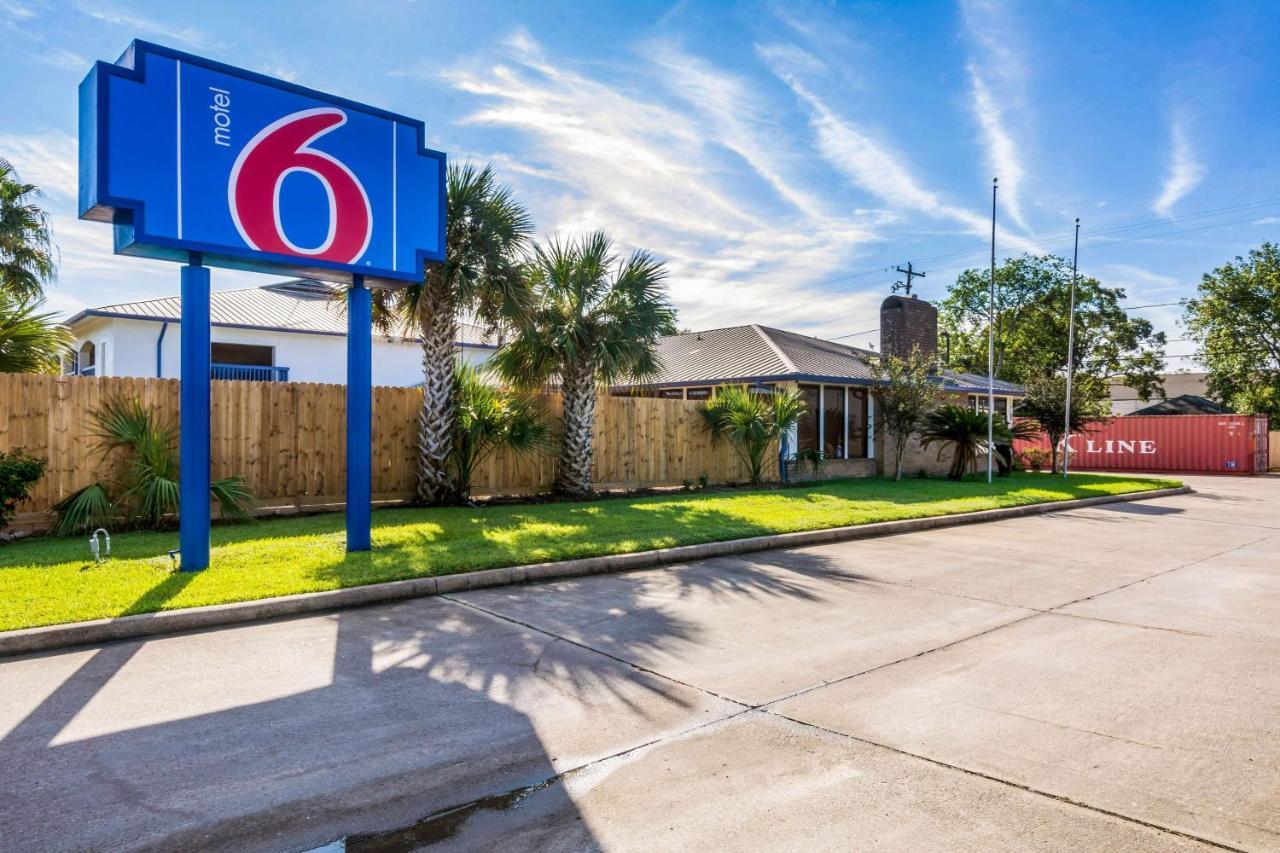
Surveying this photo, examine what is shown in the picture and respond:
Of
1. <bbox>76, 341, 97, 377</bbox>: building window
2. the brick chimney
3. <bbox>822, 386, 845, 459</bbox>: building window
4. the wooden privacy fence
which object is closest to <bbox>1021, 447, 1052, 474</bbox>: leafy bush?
the brick chimney

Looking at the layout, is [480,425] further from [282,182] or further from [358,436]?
[282,182]

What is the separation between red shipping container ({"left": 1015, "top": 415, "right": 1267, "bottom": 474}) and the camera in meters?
29.5

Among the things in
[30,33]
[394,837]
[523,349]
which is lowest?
[394,837]

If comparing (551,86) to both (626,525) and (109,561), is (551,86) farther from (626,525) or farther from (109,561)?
(109,561)

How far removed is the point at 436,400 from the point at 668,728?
32.0ft

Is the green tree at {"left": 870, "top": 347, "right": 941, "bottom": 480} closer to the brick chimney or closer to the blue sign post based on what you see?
the brick chimney

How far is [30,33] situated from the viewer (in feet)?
29.6

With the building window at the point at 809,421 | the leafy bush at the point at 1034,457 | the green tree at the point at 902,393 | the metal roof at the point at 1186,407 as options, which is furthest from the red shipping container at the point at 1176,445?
the metal roof at the point at 1186,407

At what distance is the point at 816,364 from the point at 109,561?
1724 cm

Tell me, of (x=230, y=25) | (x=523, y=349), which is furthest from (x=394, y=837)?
(x=523, y=349)

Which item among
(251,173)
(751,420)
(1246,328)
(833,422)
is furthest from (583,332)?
(1246,328)

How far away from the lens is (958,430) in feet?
69.1

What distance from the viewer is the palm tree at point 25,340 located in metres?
10.3

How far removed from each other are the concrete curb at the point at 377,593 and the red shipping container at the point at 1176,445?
22798mm
